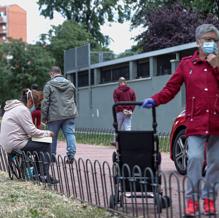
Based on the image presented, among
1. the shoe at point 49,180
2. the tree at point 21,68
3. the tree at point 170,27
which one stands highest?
the tree at point 170,27

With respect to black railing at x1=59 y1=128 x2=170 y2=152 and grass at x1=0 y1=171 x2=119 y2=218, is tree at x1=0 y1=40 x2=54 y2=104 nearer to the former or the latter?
black railing at x1=59 y1=128 x2=170 y2=152

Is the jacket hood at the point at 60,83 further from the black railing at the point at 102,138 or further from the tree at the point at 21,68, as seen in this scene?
the tree at the point at 21,68

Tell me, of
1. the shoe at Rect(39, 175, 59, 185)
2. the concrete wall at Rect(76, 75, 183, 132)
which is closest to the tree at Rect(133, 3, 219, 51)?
the concrete wall at Rect(76, 75, 183, 132)

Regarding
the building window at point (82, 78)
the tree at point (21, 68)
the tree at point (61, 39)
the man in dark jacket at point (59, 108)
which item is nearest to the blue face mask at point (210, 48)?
the man in dark jacket at point (59, 108)

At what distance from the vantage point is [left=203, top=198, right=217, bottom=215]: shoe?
228 inches

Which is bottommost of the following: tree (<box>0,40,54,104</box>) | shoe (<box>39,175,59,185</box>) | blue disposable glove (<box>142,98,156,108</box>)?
shoe (<box>39,175,59,185</box>)

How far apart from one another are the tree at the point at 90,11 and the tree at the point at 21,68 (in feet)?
66.9

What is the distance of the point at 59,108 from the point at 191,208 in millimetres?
5937

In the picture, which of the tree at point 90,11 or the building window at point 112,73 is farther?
the tree at point 90,11

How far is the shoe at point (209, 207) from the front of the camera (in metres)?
5.78

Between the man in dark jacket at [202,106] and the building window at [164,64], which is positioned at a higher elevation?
the building window at [164,64]

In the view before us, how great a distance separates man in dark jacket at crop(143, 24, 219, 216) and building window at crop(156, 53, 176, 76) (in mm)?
19604

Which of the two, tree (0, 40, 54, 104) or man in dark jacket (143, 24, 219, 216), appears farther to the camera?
tree (0, 40, 54, 104)

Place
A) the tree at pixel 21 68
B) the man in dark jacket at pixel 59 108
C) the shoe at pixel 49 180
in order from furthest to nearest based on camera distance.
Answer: the tree at pixel 21 68 → the man in dark jacket at pixel 59 108 → the shoe at pixel 49 180
